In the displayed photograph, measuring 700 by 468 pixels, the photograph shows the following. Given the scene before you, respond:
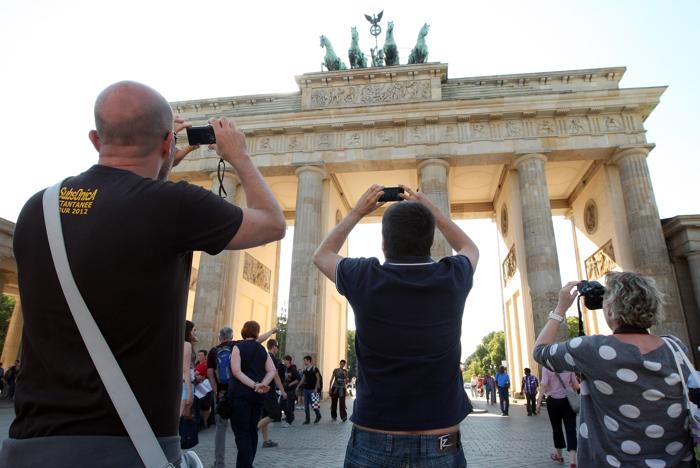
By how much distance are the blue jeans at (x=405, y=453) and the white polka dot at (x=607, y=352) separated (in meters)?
0.98

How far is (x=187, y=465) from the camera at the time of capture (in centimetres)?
141

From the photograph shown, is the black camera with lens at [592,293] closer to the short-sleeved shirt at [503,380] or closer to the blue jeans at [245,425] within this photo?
the blue jeans at [245,425]

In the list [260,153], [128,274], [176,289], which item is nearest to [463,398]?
[176,289]

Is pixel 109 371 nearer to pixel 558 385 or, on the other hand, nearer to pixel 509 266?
pixel 558 385

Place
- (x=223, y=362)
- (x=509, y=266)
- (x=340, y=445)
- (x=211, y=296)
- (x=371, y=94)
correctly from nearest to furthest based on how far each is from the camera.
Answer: (x=223, y=362) < (x=340, y=445) < (x=211, y=296) < (x=371, y=94) < (x=509, y=266)

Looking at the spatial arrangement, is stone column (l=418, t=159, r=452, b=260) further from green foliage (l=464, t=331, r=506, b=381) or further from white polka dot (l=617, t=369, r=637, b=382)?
green foliage (l=464, t=331, r=506, b=381)

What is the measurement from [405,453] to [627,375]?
1257 mm

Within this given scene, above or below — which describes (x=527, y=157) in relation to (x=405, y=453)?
above

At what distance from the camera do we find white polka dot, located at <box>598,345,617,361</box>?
2.28 metres

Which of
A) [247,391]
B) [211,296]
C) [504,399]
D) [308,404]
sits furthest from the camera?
[211,296]

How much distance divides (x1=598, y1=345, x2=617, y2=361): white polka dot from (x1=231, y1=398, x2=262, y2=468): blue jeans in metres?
4.10

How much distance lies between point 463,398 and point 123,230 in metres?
1.53

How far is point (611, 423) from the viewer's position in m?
2.31

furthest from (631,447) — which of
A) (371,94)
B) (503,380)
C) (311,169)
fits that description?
(371,94)
